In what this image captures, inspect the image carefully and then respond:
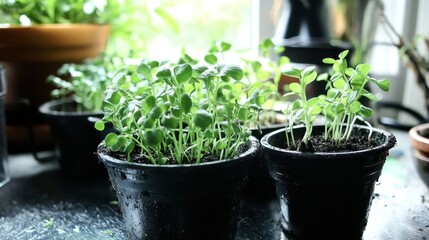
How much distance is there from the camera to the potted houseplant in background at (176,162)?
0.57 m

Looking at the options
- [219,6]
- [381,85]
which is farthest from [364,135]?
[219,6]

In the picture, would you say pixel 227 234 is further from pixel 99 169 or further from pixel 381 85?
pixel 99 169

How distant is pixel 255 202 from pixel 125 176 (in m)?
0.35

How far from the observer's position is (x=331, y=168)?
63 cm

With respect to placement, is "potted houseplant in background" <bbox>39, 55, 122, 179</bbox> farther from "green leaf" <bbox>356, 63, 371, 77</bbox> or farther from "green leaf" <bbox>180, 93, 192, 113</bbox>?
"green leaf" <bbox>356, 63, 371, 77</bbox>

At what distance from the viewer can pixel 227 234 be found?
643 millimetres

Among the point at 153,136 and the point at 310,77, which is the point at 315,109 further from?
the point at 153,136

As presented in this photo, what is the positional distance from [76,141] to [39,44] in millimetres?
269

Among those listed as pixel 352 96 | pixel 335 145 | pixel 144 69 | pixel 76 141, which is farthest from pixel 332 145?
pixel 76 141

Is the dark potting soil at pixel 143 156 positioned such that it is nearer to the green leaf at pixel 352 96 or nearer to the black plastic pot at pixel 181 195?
the black plastic pot at pixel 181 195

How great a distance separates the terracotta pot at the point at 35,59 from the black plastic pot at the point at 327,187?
2.03 ft

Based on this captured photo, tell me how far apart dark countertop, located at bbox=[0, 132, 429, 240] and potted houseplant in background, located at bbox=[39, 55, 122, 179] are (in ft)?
0.12

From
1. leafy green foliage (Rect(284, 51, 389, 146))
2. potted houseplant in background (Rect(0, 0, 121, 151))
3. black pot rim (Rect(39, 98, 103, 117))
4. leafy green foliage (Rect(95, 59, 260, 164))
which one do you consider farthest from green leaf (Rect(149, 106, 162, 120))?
potted houseplant in background (Rect(0, 0, 121, 151))

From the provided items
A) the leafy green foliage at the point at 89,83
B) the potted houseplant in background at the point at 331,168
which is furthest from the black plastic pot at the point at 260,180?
the leafy green foliage at the point at 89,83
